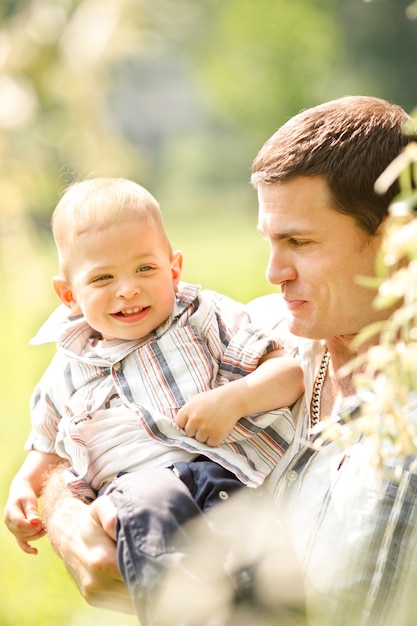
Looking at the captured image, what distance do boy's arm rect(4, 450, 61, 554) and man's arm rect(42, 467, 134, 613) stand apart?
108mm

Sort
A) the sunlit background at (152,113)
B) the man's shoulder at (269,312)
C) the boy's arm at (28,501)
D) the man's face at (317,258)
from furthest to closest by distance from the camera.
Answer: the man's shoulder at (269,312) < the boy's arm at (28,501) < the man's face at (317,258) < the sunlit background at (152,113)

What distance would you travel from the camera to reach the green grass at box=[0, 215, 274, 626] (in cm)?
232

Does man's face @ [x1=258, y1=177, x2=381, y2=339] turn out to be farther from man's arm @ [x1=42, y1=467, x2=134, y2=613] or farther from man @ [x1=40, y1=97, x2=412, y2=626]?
man's arm @ [x1=42, y1=467, x2=134, y2=613]

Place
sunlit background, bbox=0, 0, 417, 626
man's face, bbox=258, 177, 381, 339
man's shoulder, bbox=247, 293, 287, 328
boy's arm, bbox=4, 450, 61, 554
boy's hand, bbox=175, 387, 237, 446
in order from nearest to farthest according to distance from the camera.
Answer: sunlit background, bbox=0, 0, 417, 626, boy's hand, bbox=175, 387, 237, 446, man's face, bbox=258, 177, 381, 339, boy's arm, bbox=4, 450, 61, 554, man's shoulder, bbox=247, 293, 287, 328

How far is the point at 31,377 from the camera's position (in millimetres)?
8484

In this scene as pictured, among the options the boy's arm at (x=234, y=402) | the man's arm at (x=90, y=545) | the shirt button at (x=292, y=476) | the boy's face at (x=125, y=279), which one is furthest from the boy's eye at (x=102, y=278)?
the shirt button at (x=292, y=476)

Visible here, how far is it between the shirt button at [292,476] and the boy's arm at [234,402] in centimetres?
17

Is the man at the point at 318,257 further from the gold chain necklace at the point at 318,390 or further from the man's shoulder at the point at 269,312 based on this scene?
the man's shoulder at the point at 269,312

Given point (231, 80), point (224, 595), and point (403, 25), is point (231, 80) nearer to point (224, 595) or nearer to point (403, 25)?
point (403, 25)

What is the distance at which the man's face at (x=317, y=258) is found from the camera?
254 centimetres

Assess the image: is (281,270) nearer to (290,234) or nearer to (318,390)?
(290,234)

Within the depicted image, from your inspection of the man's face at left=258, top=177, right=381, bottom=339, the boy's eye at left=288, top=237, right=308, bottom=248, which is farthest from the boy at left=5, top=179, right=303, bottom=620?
the boy's eye at left=288, top=237, right=308, bottom=248

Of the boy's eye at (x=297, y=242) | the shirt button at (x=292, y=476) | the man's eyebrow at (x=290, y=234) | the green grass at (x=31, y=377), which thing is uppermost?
the man's eyebrow at (x=290, y=234)

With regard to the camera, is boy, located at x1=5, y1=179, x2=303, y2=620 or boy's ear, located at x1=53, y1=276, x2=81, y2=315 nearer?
boy, located at x1=5, y1=179, x2=303, y2=620
